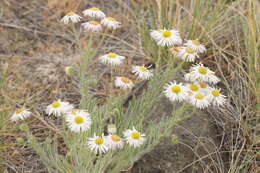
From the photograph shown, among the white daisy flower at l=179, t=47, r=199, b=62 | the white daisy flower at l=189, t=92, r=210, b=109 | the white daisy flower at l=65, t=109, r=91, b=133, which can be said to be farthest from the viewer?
the white daisy flower at l=179, t=47, r=199, b=62

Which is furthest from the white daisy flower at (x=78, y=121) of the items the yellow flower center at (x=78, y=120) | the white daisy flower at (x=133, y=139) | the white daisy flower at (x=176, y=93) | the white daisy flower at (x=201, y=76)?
the white daisy flower at (x=201, y=76)

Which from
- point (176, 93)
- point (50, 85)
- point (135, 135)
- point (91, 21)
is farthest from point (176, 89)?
point (50, 85)

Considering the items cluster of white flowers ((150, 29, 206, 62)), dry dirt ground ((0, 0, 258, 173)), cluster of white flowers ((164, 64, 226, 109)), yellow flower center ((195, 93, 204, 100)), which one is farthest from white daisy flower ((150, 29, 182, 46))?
dry dirt ground ((0, 0, 258, 173))

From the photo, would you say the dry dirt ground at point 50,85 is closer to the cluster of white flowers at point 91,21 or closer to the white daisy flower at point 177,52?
the white daisy flower at point 177,52

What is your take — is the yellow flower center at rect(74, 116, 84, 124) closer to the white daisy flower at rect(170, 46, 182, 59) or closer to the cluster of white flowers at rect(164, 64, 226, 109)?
the cluster of white flowers at rect(164, 64, 226, 109)

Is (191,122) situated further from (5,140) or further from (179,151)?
(5,140)

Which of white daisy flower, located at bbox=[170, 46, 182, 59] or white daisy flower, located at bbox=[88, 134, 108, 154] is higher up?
white daisy flower, located at bbox=[170, 46, 182, 59]
